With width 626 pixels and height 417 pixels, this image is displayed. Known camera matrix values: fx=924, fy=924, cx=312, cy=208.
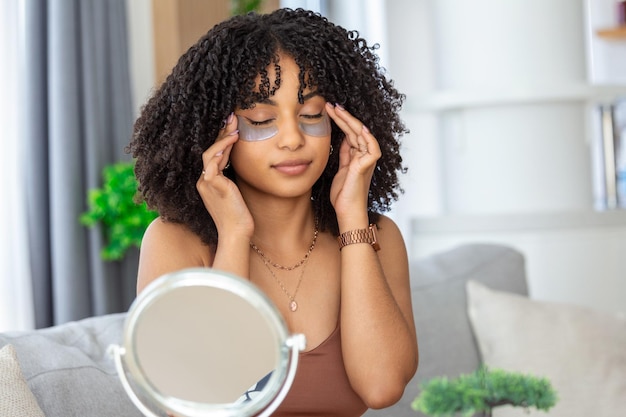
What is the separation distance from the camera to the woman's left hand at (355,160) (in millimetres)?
1510

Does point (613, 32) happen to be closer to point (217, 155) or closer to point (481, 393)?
point (217, 155)

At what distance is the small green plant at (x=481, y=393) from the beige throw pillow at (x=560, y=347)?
133 cm

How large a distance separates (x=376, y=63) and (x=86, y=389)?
2.63 feet

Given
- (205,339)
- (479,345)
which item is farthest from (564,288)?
(205,339)

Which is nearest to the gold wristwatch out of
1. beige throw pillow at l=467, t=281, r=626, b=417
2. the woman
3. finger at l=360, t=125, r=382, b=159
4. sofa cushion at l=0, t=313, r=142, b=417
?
the woman

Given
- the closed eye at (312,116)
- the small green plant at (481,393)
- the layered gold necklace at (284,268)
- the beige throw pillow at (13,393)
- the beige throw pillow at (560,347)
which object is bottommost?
the beige throw pillow at (560,347)

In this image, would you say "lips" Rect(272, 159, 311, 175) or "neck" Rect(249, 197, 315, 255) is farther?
"neck" Rect(249, 197, 315, 255)

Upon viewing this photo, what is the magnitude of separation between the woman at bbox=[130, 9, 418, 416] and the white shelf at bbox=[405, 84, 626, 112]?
2.12 m

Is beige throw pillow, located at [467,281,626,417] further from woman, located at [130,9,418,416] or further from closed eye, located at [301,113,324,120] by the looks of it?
closed eye, located at [301,113,324,120]

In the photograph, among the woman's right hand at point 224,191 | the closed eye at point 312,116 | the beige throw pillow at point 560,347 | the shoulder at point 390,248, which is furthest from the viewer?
the beige throw pillow at point 560,347

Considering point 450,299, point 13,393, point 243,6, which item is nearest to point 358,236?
point 13,393

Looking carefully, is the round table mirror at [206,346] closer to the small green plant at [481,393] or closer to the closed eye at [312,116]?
the small green plant at [481,393]

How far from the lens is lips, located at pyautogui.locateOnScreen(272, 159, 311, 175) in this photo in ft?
4.59

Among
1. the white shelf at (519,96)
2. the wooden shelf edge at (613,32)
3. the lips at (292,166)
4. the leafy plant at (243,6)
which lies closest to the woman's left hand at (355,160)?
the lips at (292,166)
